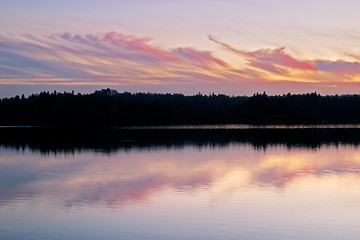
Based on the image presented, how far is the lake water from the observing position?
53.6 feet

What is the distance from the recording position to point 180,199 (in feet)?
72.6

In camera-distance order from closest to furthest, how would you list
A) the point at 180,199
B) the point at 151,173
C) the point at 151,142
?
the point at 180,199 → the point at 151,173 → the point at 151,142

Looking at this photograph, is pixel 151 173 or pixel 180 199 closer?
pixel 180 199

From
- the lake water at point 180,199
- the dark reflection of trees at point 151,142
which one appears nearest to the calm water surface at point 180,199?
the lake water at point 180,199

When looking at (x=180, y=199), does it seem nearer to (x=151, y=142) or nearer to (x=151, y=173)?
(x=151, y=173)

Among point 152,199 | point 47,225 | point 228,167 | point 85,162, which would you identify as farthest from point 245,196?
point 85,162

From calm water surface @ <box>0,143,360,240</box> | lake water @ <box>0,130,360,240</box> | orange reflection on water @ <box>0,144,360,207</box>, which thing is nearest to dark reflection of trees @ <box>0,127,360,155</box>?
orange reflection on water @ <box>0,144,360,207</box>

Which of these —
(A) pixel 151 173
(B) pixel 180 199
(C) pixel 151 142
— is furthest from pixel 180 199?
(C) pixel 151 142

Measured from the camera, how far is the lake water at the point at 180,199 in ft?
53.6

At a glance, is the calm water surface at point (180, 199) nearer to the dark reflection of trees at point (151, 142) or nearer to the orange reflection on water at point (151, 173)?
the orange reflection on water at point (151, 173)

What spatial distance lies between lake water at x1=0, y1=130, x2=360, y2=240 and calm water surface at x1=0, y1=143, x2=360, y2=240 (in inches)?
1.3

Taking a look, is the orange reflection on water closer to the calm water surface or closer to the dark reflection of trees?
the calm water surface

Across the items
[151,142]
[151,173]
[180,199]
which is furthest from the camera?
[151,142]

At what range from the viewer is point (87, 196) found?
23047 millimetres
